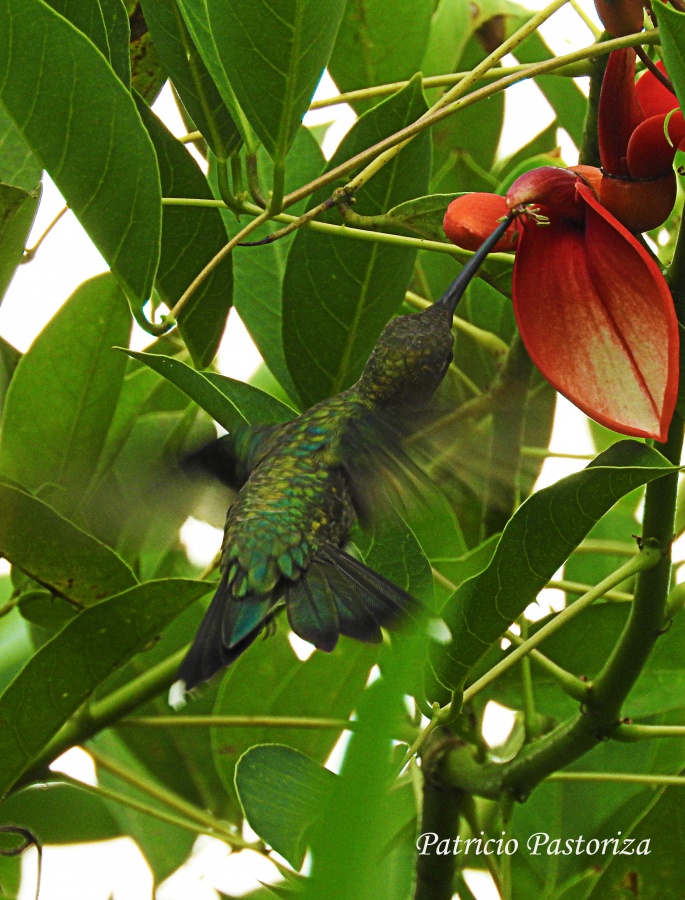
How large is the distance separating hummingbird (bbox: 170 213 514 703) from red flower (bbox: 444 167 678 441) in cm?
4

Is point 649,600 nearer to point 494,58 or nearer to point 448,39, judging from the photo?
point 494,58

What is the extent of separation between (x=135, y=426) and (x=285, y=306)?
27cm

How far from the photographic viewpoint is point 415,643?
0.85 ft

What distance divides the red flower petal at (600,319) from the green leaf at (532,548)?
30mm

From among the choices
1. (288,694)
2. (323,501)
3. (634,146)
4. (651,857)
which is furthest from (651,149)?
(288,694)

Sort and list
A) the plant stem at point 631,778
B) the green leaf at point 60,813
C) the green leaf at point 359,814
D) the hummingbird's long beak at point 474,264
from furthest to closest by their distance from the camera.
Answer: the green leaf at point 60,813, the plant stem at point 631,778, the hummingbird's long beak at point 474,264, the green leaf at point 359,814

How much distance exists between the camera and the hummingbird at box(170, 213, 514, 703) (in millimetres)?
825

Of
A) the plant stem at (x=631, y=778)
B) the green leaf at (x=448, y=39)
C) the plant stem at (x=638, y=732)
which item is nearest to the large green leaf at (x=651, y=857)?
the plant stem at (x=631, y=778)

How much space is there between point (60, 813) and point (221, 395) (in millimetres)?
678

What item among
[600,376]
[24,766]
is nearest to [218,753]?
[24,766]

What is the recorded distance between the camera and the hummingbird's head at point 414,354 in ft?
3.01

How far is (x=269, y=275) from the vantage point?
3.76ft

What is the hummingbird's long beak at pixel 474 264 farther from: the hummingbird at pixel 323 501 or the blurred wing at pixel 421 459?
the blurred wing at pixel 421 459

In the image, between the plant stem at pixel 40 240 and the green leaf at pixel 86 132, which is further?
the plant stem at pixel 40 240
